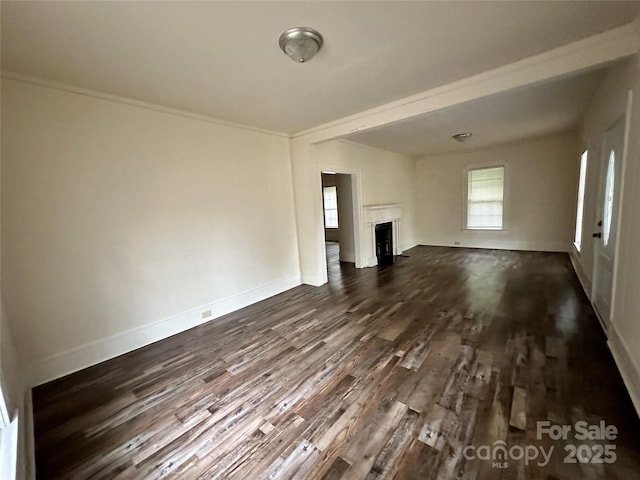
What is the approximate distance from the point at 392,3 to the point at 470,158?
6.24m

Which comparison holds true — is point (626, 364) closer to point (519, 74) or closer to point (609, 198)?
point (609, 198)

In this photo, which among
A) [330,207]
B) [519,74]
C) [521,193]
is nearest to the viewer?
[519,74]

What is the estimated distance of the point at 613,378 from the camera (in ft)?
6.40

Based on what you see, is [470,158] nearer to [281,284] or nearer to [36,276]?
[281,284]

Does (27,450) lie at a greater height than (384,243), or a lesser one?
lesser

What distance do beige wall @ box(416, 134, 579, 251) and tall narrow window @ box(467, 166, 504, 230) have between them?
15 cm

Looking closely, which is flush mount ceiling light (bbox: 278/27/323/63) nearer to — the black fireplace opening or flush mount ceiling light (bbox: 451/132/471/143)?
flush mount ceiling light (bbox: 451/132/471/143)

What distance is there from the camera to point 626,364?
194 centimetres

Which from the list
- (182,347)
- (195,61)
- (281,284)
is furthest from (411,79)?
(182,347)

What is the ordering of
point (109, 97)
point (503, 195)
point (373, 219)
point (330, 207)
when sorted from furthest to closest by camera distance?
point (330, 207), point (503, 195), point (373, 219), point (109, 97)

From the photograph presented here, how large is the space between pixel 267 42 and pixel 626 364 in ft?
11.3

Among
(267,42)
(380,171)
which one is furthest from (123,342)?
(380,171)

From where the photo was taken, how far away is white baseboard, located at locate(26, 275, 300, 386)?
234 cm

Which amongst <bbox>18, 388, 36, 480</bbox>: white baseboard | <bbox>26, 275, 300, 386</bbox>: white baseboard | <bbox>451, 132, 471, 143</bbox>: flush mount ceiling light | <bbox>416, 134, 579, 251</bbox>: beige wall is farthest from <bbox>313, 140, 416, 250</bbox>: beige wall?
<bbox>18, 388, 36, 480</bbox>: white baseboard
